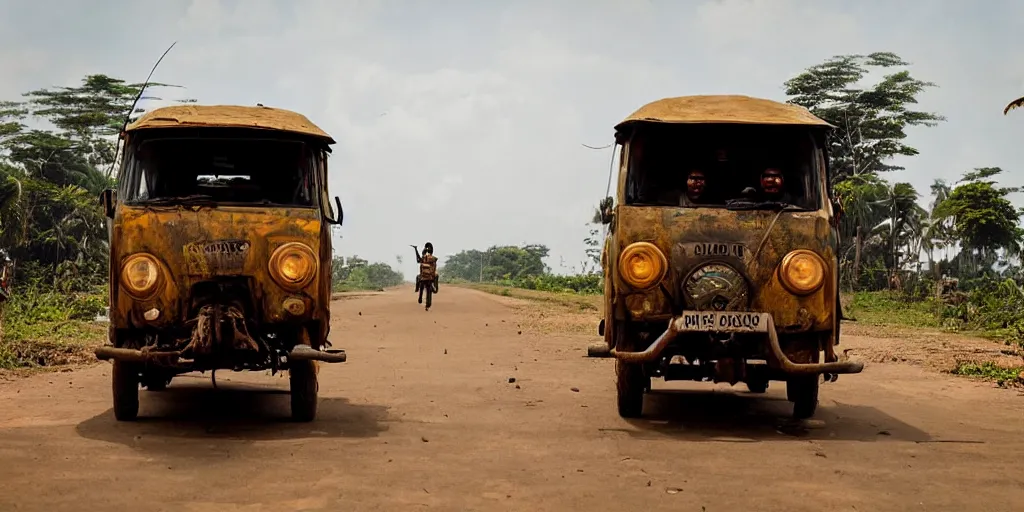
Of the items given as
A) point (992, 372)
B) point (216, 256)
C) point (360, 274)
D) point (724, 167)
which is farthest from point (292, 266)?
point (360, 274)

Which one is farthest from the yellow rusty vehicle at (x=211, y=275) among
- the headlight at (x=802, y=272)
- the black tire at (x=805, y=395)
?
the black tire at (x=805, y=395)

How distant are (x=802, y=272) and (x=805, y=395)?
1391mm

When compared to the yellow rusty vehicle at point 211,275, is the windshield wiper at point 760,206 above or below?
above

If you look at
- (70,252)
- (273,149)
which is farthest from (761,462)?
(70,252)

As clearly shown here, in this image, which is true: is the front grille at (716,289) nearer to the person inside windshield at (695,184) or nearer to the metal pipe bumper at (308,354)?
the person inside windshield at (695,184)

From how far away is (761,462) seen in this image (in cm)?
645

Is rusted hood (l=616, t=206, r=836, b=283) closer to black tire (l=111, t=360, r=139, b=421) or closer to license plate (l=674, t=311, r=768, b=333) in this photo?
license plate (l=674, t=311, r=768, b=333)

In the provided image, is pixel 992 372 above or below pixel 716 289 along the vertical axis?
below

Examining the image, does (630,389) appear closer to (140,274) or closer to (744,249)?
(744,249)

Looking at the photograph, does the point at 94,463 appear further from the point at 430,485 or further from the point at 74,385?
the point at 74,385

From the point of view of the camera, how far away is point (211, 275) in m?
7.47

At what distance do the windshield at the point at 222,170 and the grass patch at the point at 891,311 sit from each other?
1723 cm

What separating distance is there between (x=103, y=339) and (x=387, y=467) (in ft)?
36.1

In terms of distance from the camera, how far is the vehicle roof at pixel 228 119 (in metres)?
7.78
